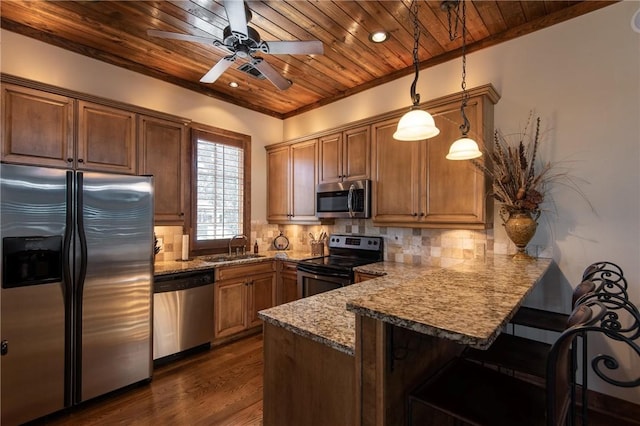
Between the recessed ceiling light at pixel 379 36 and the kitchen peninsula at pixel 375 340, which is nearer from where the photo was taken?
the kitchen peninsula at pixel 375 340

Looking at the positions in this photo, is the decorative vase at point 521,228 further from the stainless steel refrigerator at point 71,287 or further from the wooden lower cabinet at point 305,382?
the stainless steel refrigerator at point 71,287

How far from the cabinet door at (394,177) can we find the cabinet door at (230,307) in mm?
1678

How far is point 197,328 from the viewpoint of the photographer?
3000 mm

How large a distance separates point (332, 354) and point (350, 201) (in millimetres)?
2111

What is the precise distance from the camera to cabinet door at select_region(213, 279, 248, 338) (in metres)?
3.17

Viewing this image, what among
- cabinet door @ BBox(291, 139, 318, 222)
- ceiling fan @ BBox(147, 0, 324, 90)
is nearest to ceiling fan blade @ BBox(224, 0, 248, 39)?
ceiling fan @ BBox(147, 0, 324, 90)

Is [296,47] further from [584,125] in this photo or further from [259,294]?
[259,294]

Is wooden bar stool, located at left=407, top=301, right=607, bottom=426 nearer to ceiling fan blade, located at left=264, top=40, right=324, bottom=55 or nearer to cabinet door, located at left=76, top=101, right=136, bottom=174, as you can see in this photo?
ceiling fan blade, located at left=264, top=40, right=324, bottom=55

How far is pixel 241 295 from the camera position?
11.1ft

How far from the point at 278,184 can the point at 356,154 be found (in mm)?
1346

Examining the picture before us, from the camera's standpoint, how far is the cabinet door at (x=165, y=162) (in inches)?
112

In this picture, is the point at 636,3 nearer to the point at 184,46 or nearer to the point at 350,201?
the point at 350,201

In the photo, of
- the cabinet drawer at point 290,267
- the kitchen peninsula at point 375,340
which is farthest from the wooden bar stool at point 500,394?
the cabinet drawer at point 290,267

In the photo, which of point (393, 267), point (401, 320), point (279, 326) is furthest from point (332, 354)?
point (393, 267)
